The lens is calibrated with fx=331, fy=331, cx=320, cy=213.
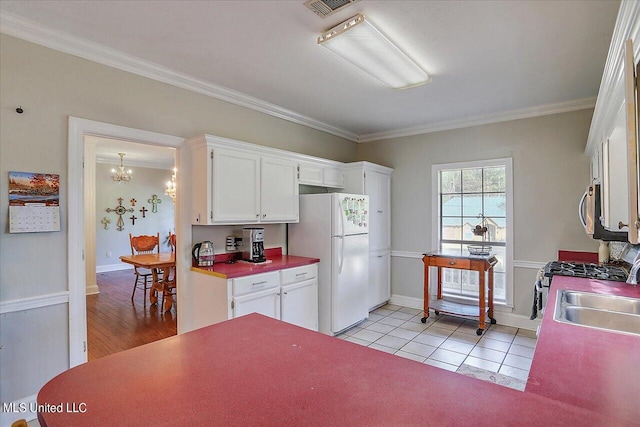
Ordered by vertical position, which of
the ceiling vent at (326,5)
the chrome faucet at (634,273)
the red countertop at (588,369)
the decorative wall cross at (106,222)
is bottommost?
the red countertop at (588,369)

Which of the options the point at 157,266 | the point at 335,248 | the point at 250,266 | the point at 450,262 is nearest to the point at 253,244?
the point at 250,266

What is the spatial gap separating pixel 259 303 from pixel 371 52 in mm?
2251

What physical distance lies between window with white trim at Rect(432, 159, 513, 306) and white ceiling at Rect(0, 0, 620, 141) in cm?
90

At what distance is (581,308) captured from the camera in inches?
72.6

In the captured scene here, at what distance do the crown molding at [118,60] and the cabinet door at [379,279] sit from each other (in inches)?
90.9

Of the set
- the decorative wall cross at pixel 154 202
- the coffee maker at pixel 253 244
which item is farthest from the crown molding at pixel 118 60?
the decorative wall cross at pixel 154 202

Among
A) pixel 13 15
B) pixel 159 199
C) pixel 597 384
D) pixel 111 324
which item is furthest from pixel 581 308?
pixel 159 199

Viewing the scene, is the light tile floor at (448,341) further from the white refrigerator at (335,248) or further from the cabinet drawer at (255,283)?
the cabinet drawer at (255,283)

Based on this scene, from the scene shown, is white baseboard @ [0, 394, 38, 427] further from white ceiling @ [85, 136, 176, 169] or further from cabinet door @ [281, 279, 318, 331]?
white ceiling @ [85, 136, 176, 169]

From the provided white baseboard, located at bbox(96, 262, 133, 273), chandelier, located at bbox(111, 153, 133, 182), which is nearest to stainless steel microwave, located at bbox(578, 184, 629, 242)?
chandelier, located at bbox(111, 153, 133, 182)

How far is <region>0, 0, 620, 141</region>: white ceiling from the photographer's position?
198 cm

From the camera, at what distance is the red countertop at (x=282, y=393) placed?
0.77 m

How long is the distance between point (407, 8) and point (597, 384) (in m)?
2.01

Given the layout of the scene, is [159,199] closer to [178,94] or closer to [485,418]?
[178,94]
